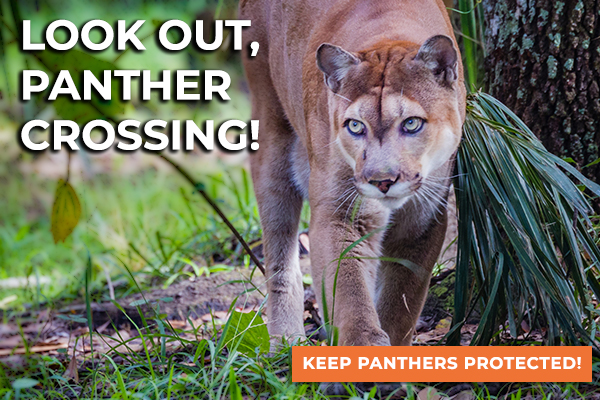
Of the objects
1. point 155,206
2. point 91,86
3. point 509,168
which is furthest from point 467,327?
point 155,206

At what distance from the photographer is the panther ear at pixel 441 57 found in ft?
6.89

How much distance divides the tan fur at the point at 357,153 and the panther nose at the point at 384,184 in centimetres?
1

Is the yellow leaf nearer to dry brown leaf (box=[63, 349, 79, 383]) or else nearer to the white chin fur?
dry brown leaf (box=[63, 349, 79, 383])

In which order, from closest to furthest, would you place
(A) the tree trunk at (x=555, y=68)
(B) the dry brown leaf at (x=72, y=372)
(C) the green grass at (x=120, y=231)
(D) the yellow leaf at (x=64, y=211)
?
(D) the yellow leaf at (x=64, y=211), (B) the dry brown leaf at (x=72, y=372), (A) the tree trunk at (x=555, y=68), (C) the green grass at (x=120, y=231)

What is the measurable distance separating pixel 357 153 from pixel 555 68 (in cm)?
111

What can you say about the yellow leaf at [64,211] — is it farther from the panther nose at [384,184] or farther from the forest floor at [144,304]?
the panther nose at [384,184]

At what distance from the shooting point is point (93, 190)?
19.6ft

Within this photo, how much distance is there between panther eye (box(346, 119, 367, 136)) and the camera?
2176 mm

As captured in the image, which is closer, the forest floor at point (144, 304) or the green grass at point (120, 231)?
the forest floor at point (144, 304)

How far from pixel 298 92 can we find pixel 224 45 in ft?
1.40

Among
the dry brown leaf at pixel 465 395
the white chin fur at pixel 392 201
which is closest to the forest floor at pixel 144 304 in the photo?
the dry brown leaf at pixel 465 395

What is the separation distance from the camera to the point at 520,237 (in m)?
2.34

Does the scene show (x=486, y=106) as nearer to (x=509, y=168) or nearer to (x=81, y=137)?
(x=509, y=168)

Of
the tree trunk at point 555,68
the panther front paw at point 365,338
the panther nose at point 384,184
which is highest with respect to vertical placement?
the tree trunk at point 555,68
